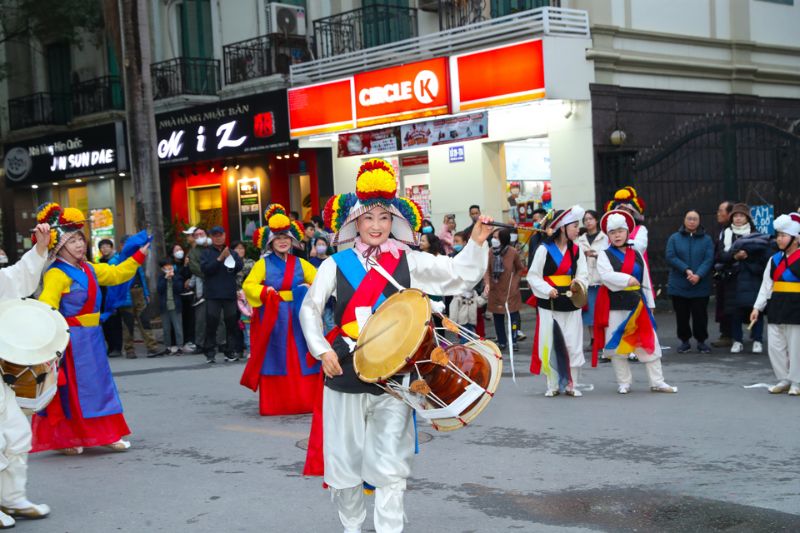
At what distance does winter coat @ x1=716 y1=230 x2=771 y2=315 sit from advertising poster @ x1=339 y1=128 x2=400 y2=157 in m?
8.52

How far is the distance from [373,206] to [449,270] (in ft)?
1.80

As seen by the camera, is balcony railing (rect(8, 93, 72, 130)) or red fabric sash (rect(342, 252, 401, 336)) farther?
balcony railing (rect(8, 93, 72, 130))

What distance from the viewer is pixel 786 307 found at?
9906 mm

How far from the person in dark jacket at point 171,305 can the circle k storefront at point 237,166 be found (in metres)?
5.94

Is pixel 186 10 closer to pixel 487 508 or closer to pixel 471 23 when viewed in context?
pixel 471 23

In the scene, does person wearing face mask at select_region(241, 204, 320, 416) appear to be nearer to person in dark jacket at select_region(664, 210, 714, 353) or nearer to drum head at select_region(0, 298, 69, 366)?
drum head at select_region(0, 298, 69, 366)

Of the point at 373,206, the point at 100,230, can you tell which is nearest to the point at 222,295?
the point at 373,206

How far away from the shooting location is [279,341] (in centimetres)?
1039

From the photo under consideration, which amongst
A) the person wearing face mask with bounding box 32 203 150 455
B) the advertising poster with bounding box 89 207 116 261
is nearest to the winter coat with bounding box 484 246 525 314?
the person wearing face mask with bounding box 32 203 150 455

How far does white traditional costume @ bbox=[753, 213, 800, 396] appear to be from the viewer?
9.87 m

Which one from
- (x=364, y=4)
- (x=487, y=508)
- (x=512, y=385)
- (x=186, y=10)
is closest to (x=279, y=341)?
(x=512, y=385)

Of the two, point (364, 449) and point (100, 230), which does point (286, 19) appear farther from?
point (364, 449)

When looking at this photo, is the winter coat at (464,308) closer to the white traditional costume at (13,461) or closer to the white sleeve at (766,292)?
the white sleeve at (766,292)

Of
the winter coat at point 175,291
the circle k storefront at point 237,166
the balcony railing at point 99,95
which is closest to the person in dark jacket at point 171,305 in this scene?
the winter coat at point 175,291
